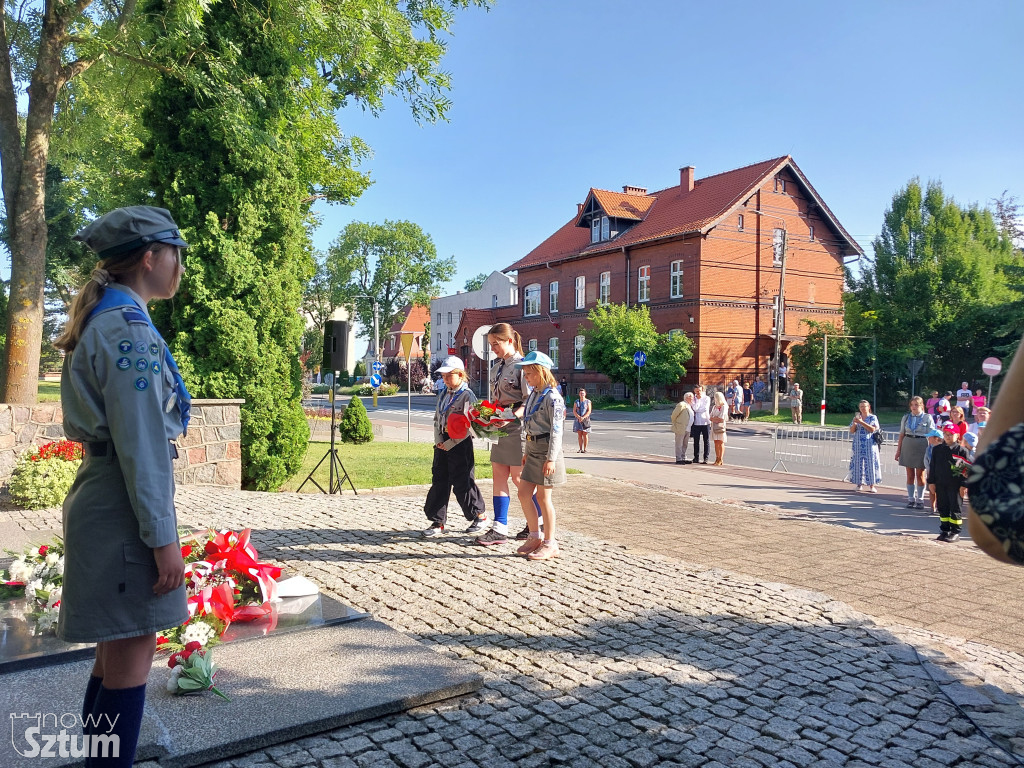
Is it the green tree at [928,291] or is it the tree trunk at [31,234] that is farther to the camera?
the green tree at [928,291]

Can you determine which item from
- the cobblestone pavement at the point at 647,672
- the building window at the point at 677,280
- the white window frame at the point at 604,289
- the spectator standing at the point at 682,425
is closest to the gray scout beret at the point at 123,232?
the cobblestone pavement at the point at 647,672

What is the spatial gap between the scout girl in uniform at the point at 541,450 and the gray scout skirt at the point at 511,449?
0.26m

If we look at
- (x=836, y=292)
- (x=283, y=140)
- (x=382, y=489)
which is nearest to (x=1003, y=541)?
(x=382, y=489)

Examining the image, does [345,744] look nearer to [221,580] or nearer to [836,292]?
[221,580]

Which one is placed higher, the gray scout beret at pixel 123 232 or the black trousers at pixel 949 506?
the gray scout beret at pixel 123 232

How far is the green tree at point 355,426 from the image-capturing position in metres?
19.8

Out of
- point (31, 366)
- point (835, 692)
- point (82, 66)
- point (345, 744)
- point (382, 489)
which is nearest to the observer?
point (345, 744)

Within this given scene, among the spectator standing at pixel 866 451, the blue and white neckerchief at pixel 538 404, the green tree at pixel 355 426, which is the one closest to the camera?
the blue and white neckerchief at pixel 538 404

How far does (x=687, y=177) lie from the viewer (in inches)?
1777

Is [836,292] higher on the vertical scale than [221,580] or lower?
higher

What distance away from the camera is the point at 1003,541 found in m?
1.38

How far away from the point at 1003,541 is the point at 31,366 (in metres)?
10.8

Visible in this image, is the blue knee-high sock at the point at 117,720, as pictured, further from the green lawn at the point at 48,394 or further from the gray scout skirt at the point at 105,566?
the green lawn at the point at 48,394

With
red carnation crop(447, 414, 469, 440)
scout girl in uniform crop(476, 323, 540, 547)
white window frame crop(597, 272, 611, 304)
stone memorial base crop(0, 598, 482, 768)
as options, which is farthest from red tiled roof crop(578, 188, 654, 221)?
stone memorial base crop(0, 598, 482, 768)
